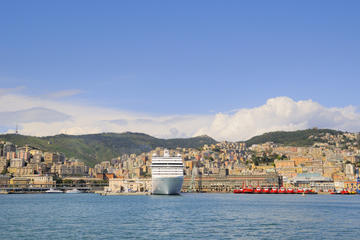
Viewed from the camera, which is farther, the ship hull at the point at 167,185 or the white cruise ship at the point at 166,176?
the white cruise ship at the point at 166,176

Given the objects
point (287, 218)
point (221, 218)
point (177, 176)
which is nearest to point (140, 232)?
point (221, 218)

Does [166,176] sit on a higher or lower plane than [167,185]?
higher

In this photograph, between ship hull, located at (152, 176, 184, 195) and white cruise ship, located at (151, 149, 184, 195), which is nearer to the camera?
ship hull, located at (152, 176, 184, 195)

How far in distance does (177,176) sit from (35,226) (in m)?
67.7

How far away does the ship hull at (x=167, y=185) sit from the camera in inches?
4393

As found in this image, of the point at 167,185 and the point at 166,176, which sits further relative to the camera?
the point at 167,185

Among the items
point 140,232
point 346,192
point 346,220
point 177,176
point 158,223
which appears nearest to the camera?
point 140,232

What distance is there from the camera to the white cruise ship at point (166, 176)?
111812 mm

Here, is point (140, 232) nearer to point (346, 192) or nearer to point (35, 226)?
point (35, 226)

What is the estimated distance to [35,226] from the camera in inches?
1800

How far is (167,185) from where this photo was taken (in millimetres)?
112062

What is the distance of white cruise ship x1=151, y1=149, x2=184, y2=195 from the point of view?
112 m

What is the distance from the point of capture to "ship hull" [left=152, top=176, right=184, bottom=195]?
112 metres

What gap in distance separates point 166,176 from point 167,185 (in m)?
2.01
